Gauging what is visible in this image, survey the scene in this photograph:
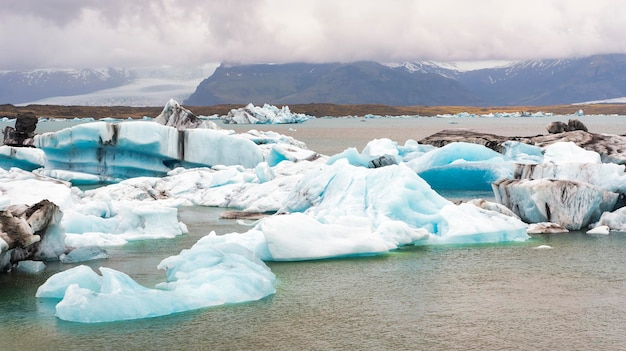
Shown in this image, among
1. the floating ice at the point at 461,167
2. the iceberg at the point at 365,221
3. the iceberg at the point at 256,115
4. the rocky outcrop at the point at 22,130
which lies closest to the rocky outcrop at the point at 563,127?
the floating ice at the point at 461,167

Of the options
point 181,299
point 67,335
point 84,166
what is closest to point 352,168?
point 181,299

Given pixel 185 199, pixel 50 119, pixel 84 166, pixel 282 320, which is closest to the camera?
pixel 282 320

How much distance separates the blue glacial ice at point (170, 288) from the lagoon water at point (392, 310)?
172 mm

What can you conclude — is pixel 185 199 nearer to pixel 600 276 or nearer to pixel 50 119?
pixel 600 276

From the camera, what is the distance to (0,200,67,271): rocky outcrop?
399 inches

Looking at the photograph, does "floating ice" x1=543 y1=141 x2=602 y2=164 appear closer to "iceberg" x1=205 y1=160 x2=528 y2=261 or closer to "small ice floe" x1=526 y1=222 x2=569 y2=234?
"small ice floe" x1=526 y1=222 x2=569 y2=234

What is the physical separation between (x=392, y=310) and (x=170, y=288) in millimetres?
2630

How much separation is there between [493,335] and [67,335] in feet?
13.9

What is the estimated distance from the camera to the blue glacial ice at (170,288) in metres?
8.14

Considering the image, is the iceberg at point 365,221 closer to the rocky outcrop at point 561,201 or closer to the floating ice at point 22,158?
the rocky outcrop at point 561,201

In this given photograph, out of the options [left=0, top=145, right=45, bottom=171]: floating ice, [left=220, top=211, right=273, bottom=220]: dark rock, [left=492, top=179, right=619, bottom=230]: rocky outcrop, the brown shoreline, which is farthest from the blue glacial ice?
the brown shoreline

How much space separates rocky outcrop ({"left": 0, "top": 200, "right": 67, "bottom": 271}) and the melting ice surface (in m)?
0.94

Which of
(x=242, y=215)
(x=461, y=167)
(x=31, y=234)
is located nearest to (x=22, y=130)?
(x=242, y=215)

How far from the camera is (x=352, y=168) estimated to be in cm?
1499
